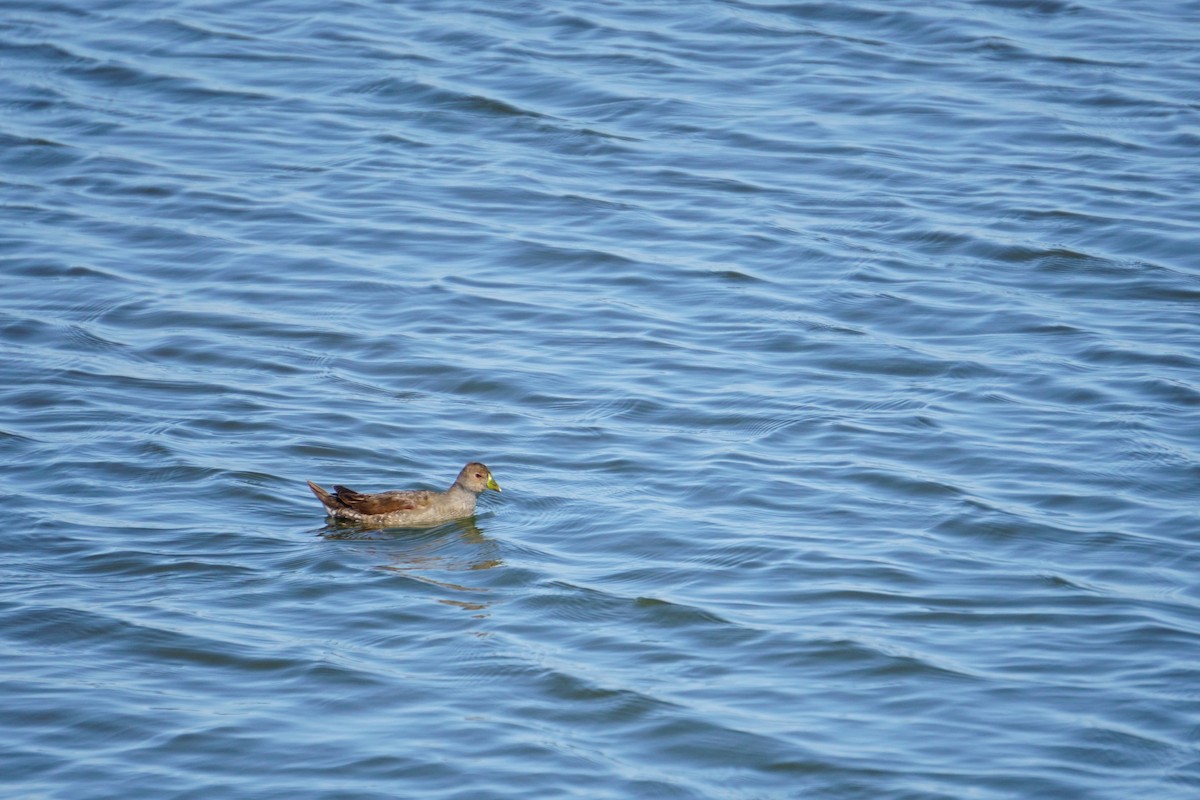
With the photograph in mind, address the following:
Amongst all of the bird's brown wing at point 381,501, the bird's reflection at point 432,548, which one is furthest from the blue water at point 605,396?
the bird's brown wing at point 381,501

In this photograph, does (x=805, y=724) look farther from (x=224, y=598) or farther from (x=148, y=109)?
(x=148, y=109)

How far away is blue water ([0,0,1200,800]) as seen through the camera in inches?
335

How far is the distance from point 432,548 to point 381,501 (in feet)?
1.47

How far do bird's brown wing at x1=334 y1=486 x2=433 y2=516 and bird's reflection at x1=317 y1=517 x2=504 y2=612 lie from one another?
0.40 feet

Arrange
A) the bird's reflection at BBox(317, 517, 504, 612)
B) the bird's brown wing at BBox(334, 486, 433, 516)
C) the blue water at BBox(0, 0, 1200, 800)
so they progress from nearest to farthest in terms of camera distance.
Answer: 1. the blue water at BBox(0, 0, 1200, 800)
2. the bird's reflection at BBox(317, 517, 504, 612)
3. the bird's brown wing at BBox(334, 486, 433, 516)

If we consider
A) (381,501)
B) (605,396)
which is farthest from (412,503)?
(605,396)

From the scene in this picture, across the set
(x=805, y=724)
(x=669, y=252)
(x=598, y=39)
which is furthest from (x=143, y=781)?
(x=598, y=39)

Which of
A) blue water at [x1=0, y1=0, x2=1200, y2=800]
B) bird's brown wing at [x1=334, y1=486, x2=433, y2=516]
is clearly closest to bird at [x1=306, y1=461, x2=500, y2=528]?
bird's brown wing at [x1=334, y1=486, x2=433, y2=516]

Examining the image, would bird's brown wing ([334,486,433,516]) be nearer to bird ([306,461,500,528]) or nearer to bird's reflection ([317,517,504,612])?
bird ([306,461,500,528])

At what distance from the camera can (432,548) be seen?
1080cm

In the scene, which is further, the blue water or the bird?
the bird

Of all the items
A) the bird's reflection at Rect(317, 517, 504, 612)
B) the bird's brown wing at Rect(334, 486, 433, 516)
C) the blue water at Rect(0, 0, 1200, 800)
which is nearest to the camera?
the blue water at Rect(0, 0, 1200, 800)

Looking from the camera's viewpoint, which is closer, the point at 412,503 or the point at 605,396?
the point at 412,503

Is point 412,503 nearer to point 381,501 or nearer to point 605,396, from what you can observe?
point 381,501
